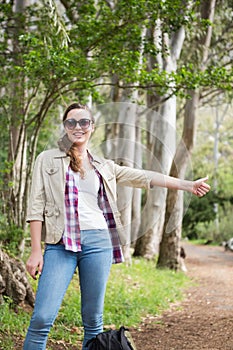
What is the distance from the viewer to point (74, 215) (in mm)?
3490

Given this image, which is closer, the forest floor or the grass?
the grass

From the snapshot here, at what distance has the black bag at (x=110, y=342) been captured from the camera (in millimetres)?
3592

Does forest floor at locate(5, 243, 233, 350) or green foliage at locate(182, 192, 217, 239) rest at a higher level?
green foliage at locate(182, 192, 217, 239)

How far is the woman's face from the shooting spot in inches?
145

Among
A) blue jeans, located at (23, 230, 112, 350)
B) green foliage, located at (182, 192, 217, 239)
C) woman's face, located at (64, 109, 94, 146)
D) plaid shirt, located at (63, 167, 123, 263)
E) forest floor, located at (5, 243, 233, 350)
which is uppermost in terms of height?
woman's face, located at (64, 109, 94, 146)

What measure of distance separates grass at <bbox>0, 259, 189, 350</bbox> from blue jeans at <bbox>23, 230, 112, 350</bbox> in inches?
64.0

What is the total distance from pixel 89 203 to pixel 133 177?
1.38 ft

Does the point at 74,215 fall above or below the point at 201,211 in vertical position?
above

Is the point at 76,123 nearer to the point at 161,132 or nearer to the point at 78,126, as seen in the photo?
A: the point at 78,126

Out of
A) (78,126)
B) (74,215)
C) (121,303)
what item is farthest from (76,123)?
(121,303)

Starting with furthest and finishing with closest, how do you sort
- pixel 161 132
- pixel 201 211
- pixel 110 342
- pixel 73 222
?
pixel 201 211 → pixel 161 132 → pixel 110 342 → pixel 73 222

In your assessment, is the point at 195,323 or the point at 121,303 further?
the point at 121,303

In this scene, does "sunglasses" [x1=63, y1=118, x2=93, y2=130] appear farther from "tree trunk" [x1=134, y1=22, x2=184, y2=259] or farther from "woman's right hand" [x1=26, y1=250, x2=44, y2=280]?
"tree trunk" [x1=134, y1=22, x2=184, y2=259]

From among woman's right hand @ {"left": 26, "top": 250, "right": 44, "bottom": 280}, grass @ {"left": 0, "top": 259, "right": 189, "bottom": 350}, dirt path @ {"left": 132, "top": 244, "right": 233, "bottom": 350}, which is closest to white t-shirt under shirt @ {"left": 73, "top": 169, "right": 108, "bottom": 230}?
woman's right hand @ {"left": 26, "top": 250, "right": 44, "bottom": 280}
